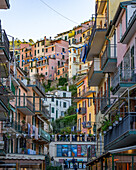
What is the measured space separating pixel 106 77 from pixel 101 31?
12.4 feet

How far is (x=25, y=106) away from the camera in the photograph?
4969cm

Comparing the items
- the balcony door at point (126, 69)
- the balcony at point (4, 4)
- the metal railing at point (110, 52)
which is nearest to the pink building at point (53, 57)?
the metal railing at point (110, 52)

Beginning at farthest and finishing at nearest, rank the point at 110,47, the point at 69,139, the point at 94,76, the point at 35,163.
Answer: the point at 69,139 < the point at 94,76 < the point at 110,47 < the point at 35,163

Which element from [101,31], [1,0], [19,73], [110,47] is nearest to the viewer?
[1,0]

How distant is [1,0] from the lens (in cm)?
2502

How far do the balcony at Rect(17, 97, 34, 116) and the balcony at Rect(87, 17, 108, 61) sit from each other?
Result: 11.2 meters

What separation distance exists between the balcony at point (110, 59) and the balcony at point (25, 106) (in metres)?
16.5

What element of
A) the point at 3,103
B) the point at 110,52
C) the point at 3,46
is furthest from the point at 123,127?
the point at 110,52

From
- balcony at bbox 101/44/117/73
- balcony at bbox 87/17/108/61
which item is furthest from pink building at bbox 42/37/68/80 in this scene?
balcony at bbox 101/44/117/73

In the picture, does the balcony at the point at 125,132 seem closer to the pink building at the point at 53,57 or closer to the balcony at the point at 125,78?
the balcony at the point at 125,78

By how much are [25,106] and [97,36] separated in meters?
15.6

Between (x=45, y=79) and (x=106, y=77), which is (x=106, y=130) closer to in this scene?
(x=106, y=77)

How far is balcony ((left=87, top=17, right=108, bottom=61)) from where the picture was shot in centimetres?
3578

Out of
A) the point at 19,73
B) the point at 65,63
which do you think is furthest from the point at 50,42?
the point at 19,73
